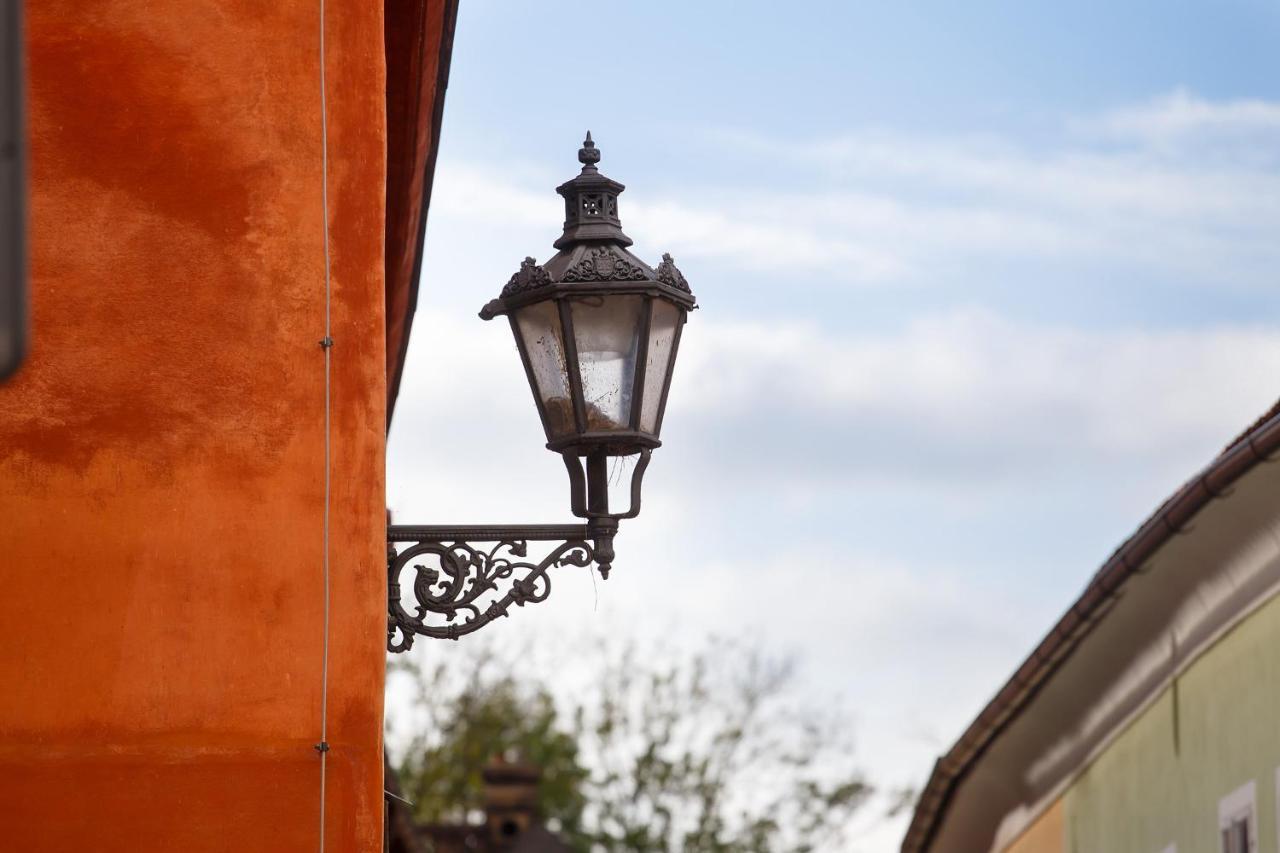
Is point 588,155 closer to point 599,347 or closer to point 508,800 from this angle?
point 599,347

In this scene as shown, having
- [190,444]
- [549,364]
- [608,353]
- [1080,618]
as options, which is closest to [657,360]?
[608,353]

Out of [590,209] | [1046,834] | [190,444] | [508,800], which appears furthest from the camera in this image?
[508,800]

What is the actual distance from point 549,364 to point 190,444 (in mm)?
1055

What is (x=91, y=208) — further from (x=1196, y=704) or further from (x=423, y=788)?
(x=423, y=788)

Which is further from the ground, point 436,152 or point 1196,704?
point 436,152

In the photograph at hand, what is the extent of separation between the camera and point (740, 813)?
Result: 3812 cm

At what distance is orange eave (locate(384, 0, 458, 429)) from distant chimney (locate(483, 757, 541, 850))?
16.8m

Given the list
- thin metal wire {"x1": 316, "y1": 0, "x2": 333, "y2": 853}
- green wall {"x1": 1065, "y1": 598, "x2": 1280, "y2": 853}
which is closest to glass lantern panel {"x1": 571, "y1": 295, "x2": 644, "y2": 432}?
thin metal wire {"x1": 316, "y1": 0, "x2": 333, "y2": 853}

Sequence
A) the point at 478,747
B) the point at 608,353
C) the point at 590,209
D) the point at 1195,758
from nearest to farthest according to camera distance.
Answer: the point at 608,353 < the point at 590,209 < the point at 1195,758 < the point at 478,747

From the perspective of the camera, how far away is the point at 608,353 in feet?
19.3

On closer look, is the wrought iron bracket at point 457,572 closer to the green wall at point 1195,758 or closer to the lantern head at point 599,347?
the lantern head at point 599,347

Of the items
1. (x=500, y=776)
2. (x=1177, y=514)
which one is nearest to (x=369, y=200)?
(x=1177, y=514)

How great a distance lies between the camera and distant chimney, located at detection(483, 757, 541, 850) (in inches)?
1051

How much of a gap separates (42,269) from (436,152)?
358 centimetres
